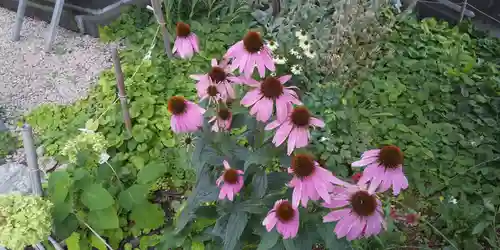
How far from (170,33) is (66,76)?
0.63 meters

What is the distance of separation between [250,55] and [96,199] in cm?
90

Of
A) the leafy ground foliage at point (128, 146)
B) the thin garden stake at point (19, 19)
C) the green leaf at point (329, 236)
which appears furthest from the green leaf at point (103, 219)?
the thin garden stake at point (19, 19)

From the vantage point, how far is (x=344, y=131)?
2.25m

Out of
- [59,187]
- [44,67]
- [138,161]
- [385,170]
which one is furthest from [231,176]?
[44,67]

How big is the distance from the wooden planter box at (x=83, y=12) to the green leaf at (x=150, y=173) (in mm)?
1423

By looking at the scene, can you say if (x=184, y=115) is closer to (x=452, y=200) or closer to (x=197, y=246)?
(x=197, y=246)

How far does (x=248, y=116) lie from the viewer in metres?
1.36

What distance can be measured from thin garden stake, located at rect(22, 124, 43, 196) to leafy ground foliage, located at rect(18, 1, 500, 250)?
0.26 ft

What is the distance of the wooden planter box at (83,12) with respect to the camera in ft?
10.1

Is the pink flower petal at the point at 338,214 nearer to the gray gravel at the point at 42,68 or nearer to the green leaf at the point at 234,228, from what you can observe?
the green leaf at the point at 234,228

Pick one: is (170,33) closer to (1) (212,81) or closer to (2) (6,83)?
(2) (6,83)

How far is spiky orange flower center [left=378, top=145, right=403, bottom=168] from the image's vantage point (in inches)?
41.6

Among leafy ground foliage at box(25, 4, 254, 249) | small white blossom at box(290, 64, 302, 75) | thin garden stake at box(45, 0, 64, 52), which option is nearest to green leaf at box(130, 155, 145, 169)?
leafy ground foliage at box(25, 4, 254, 249)

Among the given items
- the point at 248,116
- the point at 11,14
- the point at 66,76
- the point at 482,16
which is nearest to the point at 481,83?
the point at 482,16
